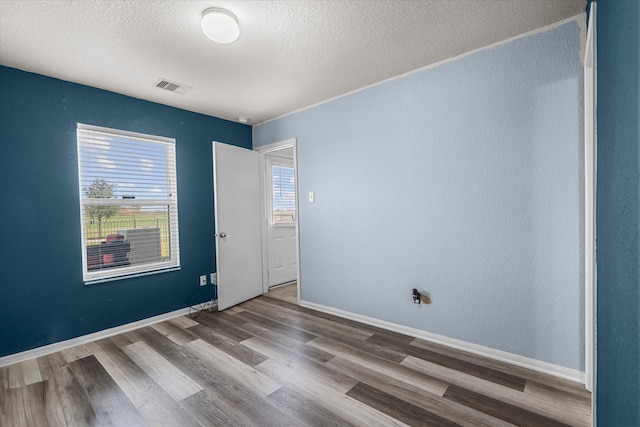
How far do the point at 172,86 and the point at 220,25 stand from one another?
125cm

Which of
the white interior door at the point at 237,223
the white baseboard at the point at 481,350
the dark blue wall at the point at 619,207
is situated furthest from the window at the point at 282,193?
the dark blue wall at the point at 619,207

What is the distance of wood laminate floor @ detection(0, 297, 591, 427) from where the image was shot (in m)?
1.65

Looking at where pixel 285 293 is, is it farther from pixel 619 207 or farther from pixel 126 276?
pixel 619 207

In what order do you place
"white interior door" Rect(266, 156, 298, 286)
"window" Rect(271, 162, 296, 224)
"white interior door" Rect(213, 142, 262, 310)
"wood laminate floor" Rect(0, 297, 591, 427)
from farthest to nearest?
"window" Rect(271, 162, 296, 224) → "white interior door" Rect(266, 156, 298, 286) → "white interior door" Rect(213, 142, 262, 310) → "wood laminate floor" Rect(0, 297, 591, 427)

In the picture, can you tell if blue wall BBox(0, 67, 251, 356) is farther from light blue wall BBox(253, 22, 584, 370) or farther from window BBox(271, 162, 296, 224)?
light blue wall BBox(253, 22, 584, 370)

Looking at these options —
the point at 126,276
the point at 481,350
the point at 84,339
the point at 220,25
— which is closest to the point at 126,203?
the point at 126,276

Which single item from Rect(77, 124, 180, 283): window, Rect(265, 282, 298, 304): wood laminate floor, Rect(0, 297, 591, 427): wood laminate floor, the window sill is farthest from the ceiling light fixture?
Rect(265, 282, 298, 304): wood laminate floor

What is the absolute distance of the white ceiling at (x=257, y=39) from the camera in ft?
5.70

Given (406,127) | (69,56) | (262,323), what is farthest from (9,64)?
(406,127)

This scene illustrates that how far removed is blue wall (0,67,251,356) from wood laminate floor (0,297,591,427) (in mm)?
292

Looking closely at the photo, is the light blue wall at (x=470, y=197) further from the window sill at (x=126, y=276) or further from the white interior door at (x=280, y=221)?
the window sill at (x=126, y=276)

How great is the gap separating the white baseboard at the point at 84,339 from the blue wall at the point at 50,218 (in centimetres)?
4

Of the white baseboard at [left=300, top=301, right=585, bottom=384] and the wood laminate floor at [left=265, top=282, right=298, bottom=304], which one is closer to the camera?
the white baseboard at [left=300, top=301, right=585, bottom=384]

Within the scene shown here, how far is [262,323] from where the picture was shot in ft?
9.91
